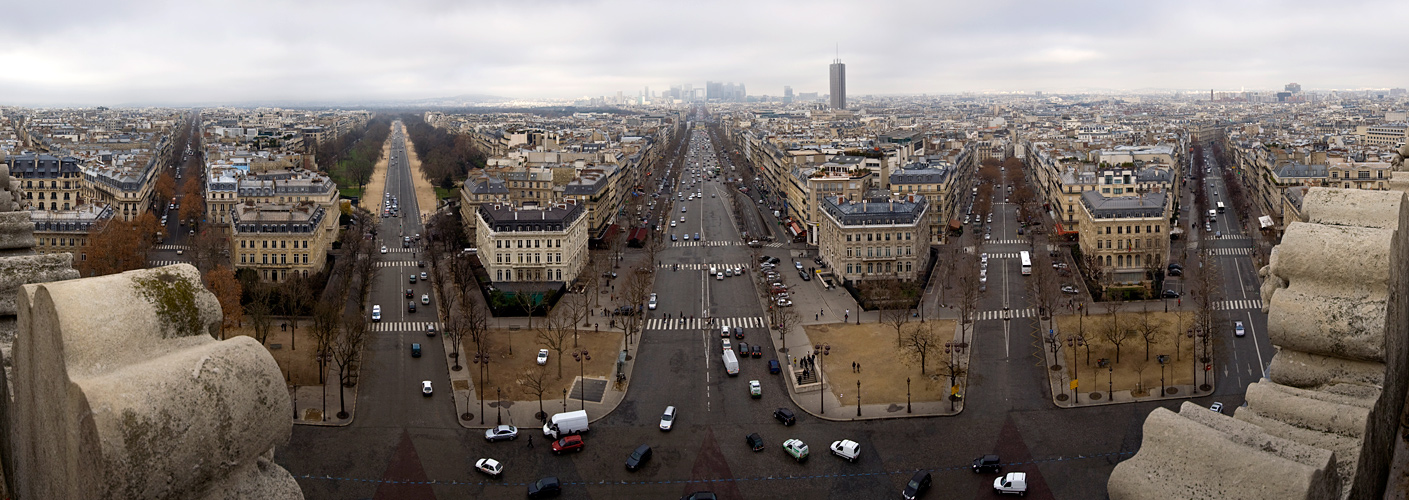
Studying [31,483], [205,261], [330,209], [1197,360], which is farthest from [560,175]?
[31,483]

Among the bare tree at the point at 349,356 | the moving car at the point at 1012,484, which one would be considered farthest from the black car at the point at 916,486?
the bare tree at the point at 349,356

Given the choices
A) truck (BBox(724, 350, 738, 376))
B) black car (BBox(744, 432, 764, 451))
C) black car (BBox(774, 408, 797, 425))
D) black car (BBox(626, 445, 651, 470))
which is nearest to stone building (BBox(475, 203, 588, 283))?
truck (BBox(724, 350, 738, 376))

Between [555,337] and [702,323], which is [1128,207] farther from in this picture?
[555,337]

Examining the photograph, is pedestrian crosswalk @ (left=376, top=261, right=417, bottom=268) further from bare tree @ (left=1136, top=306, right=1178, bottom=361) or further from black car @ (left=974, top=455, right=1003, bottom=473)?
black car @ (left=974, top=455, right=1003, bottom=473)

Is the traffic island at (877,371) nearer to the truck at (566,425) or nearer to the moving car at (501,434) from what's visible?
the truck at (566,425)

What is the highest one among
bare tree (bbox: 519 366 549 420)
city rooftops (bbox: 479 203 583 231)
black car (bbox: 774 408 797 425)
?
city rooftops (bbox: 479 203 583 231)

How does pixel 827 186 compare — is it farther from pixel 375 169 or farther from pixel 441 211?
pixel 375 169

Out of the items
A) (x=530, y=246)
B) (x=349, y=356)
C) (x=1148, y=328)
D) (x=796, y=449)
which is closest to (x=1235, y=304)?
(x=1148, y=328)
